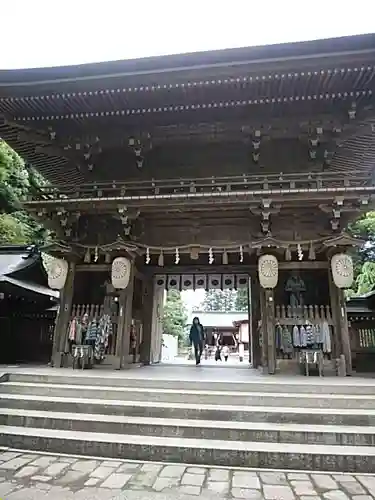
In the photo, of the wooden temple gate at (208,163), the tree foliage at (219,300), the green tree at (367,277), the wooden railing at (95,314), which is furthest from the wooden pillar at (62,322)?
the tree foliage at (219,300)

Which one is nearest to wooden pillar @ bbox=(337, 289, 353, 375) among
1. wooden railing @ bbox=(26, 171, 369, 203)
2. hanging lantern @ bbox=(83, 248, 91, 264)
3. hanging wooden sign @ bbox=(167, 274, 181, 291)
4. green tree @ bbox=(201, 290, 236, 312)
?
wooden railing @ bbox=(26, 171, 369, 203)

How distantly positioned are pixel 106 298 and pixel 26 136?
4.11 metres

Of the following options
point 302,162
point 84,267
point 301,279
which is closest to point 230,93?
point 302,162

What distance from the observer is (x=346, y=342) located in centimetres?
669

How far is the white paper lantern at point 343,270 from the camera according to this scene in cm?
671

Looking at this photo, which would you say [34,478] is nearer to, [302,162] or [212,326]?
[302,162]

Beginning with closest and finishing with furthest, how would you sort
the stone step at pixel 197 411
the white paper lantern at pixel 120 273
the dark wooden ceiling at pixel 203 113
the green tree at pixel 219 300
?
the stone step at pixel 197 411, the dark wooden ceiling at pixel 203 113, the white paper lantern at pixel 120 273, the green tree at pixel 219 300

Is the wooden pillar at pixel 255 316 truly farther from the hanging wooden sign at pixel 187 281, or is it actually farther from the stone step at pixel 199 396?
the stone step at pixel 199 396

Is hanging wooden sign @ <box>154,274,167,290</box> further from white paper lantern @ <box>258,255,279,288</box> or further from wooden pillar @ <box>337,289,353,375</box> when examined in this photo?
wooden pillar @ <box>337,289,353,375</box>

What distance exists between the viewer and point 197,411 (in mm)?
4488

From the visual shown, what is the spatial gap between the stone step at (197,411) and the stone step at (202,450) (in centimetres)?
42

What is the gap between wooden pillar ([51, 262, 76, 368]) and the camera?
292 inches

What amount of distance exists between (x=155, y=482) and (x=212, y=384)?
2.14 m

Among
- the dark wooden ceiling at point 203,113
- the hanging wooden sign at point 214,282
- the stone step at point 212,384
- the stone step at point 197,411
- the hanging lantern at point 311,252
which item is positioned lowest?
the stone step at point 197,411
